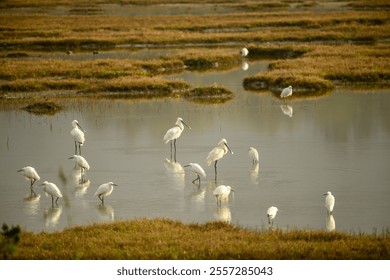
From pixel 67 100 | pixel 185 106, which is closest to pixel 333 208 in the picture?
pixel 185 106

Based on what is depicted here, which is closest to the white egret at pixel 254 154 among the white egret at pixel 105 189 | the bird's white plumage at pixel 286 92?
the white egret at pixel 105 189

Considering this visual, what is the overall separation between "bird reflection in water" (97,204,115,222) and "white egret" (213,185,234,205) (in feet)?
7.29

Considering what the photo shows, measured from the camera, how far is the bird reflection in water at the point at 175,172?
763 inches

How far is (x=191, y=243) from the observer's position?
12789mm

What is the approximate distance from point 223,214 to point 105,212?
2515 millimetres

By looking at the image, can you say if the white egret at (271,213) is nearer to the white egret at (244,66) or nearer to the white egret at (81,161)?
the white egret at (81,161)

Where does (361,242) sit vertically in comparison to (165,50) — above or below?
below

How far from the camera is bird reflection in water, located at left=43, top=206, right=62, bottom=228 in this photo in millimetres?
15875

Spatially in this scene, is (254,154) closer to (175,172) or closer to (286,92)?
(175,172)

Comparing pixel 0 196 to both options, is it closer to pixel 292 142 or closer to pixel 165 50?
pixel 292 142

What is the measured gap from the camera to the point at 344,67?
37844 millimetres

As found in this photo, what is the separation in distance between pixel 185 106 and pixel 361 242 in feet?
61.6

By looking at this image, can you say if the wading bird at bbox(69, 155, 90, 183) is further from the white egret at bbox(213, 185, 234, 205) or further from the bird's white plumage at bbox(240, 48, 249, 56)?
the bird's white plumage at bbox(240, 48, 249, 56)

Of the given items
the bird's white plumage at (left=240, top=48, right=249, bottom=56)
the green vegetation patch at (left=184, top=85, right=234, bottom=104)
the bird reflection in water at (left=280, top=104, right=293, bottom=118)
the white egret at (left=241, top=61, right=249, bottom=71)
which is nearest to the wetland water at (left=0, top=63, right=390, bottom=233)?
the bird reflection in water at (left=280, top=104, right=293, bottom=118)
